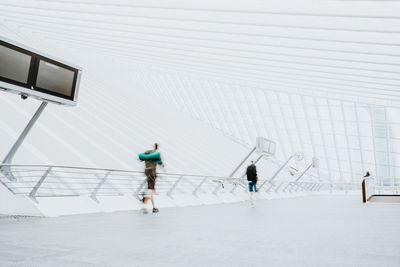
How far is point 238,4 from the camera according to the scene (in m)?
9.81

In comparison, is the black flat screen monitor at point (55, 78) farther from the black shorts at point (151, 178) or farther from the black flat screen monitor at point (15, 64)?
the black shorts at point (151, 178)

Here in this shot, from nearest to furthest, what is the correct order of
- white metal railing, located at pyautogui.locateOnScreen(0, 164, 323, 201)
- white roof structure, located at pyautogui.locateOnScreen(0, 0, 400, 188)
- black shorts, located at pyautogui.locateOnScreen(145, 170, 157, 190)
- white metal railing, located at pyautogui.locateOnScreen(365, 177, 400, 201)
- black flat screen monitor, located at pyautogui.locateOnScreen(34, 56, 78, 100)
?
black flat screen monitor, located at pyautogui.locateOnScreen(34, 56, 78, 100)
white metal railing, located at pyautogui.locateOnScreen(0, 164, 323, 201)
black shorts, located at pyautogui.locateOnScreen(145, 170, 157, 190)
white roof structure, located at pyautogui.locateOnScreen(0, 0, 400, 188)
white metal railing, located at pyautogui.locateOnScreen(365, 177, 400, 201)

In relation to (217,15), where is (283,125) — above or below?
below

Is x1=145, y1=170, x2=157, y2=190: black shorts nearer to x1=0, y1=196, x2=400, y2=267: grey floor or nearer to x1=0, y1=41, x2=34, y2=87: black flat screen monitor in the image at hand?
x1=0, y1=196, x2=400, y2=267: grey floor

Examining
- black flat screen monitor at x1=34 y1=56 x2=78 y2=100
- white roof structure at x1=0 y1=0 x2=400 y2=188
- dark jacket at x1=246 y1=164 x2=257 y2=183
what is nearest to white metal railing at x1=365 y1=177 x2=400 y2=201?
white roof structure at x1=0 y1=0 x2=400 y2=188

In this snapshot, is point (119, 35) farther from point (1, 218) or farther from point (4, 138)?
point (1, 218)

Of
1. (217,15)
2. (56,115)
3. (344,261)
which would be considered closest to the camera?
(344,261)

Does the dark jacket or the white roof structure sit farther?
the dark jacket

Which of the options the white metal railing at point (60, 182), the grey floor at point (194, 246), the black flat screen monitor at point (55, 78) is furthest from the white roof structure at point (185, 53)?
the grey floor at point (194, 246)

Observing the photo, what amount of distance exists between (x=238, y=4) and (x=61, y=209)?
6.57 m

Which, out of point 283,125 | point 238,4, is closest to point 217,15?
point 238,4

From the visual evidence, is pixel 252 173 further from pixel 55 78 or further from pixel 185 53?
pixel 55 78

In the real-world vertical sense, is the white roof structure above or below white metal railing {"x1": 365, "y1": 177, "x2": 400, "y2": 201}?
above

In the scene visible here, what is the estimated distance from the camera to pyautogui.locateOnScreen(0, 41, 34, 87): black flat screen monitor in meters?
5.36
